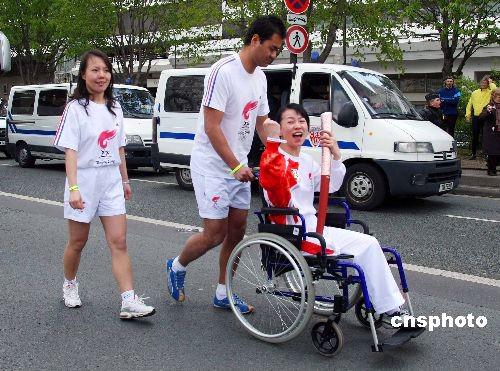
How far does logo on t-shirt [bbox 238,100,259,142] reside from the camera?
4406mm

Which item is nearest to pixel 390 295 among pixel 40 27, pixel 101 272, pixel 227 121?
pixel 227 121

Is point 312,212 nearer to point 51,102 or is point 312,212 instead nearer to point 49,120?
point 49,120

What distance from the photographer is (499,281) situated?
5.60m

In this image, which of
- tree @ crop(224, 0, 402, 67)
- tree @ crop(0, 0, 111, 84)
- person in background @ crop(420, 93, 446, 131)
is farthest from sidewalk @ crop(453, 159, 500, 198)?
tree @ crop(0, 0, 111, 84)

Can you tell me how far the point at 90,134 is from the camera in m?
4.48

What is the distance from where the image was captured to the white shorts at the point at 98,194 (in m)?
4.53

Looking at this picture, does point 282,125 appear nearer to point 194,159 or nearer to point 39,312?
point 194,159

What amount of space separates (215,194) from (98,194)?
803 mm

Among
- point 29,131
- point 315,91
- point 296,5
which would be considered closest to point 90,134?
point 315,91

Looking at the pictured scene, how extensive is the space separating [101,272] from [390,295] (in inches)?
114

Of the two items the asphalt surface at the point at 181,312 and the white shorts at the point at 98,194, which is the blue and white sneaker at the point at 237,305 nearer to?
the asphalt surface at the point at 181,312

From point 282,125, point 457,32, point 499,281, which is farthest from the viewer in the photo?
point 457,32

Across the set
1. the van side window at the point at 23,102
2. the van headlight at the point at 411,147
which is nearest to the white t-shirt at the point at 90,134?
the van headlight at the point at 411,147

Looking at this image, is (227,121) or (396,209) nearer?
(227,121)
